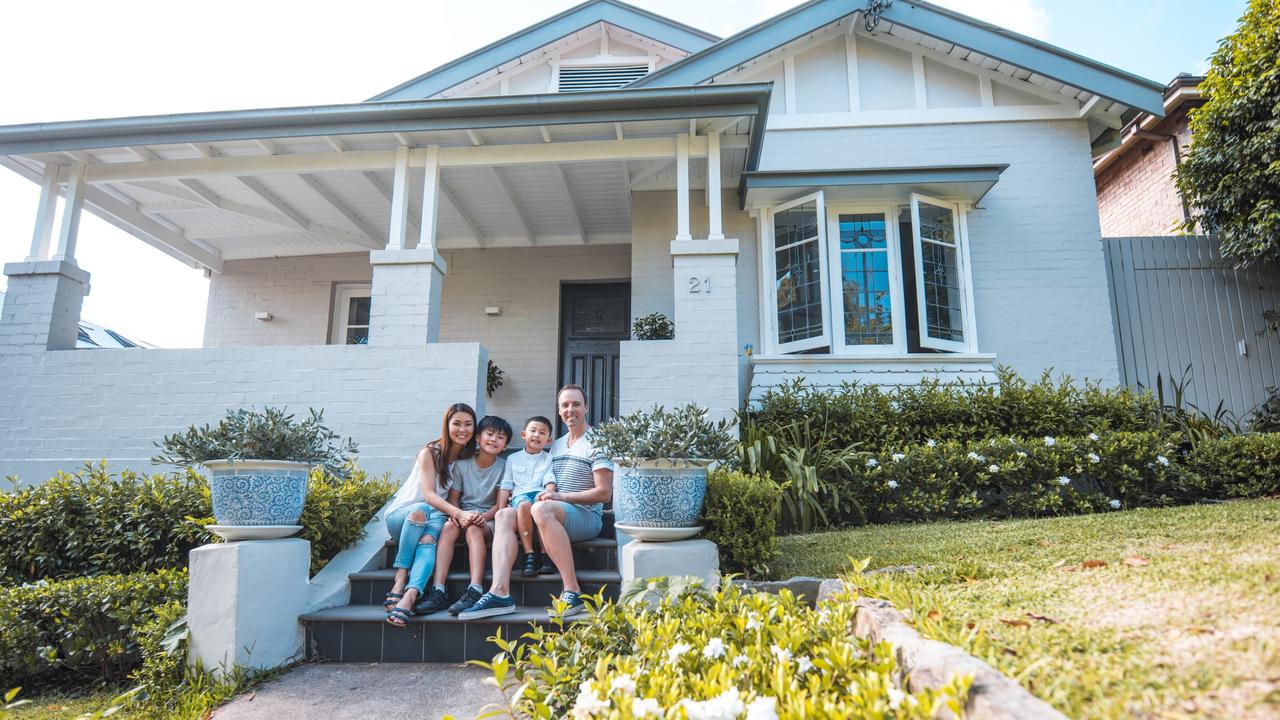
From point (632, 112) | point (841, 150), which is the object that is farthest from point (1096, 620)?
point (841, 150)

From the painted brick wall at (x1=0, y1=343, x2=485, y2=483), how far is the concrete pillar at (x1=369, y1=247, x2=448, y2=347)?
17 cm

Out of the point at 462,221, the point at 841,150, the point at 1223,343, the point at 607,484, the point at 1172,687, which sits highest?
the point at 841,150

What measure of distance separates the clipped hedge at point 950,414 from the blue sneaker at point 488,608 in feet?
8.82

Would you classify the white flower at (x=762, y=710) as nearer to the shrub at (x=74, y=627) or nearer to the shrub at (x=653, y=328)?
the shrub at (x=74, y=627)

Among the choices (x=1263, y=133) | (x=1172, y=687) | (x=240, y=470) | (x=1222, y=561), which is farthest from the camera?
(x=1263, y=133)

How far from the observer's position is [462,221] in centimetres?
769

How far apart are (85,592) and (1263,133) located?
9535 mm

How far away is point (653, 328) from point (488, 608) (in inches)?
157

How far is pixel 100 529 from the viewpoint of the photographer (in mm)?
3764

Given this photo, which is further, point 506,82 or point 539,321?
point 506,82

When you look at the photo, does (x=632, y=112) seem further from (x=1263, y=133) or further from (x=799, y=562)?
(x=1263, y=133)

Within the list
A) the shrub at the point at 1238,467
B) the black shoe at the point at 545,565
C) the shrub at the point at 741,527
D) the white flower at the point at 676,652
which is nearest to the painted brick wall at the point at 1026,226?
the shrub at the point at 1238,467

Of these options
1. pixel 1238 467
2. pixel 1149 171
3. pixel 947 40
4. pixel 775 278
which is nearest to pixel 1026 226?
pixel 947 40

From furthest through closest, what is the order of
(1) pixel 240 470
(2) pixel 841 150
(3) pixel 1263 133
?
(2) pixel 841 150
(3) pixel 1263 133
(1) pixel 240 470
